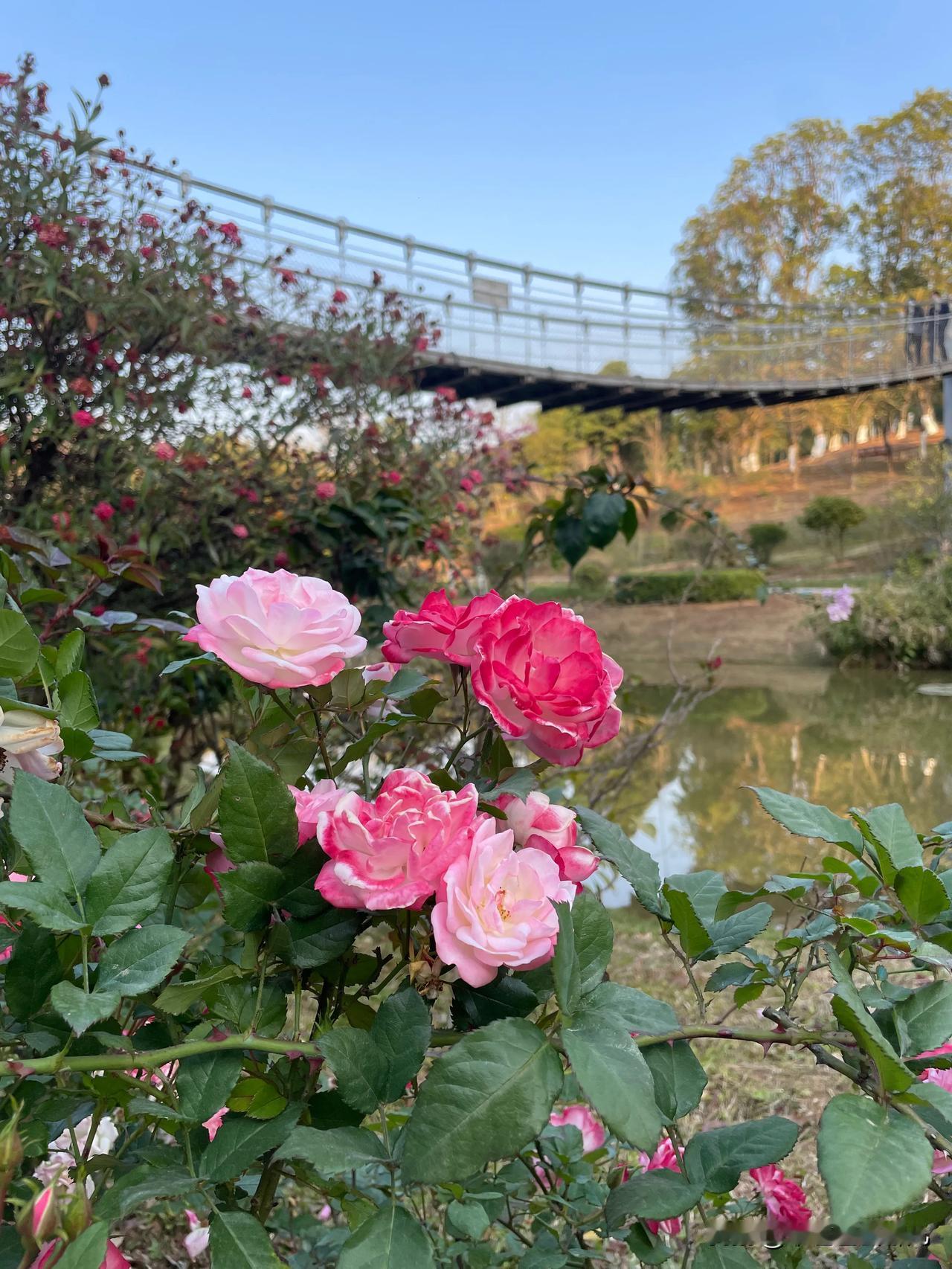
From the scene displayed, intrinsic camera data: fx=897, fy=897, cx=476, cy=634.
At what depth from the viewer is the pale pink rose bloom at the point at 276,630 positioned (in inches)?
17.9

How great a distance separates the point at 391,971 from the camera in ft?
1.53

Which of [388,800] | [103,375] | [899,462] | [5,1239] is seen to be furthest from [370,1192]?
[899,462]

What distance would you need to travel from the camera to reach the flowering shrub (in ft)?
1.12

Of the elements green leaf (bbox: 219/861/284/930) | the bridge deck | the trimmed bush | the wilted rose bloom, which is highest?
the bridge deck

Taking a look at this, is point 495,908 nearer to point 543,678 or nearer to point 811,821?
point 543,678

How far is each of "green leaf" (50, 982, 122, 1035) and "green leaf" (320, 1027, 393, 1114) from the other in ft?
0.29

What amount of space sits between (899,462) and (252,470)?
2797cm

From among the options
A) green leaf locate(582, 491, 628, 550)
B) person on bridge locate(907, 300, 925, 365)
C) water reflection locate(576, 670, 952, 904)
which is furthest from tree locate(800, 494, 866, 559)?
green leaf locate(582, 491, 628, 550)

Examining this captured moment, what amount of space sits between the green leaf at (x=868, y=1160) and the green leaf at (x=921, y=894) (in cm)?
14

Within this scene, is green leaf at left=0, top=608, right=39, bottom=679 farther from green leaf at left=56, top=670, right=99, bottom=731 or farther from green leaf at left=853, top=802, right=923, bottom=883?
green leaf at left=853, top=802, right=923, bottom=883

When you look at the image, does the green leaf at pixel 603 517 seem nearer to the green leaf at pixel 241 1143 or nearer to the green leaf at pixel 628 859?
the green leaf at pixel 628 859

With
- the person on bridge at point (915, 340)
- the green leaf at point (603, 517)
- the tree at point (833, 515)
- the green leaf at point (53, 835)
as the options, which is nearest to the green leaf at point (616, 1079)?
the green leaf at point (53, 835)

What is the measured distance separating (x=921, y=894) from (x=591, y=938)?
0.20 meters

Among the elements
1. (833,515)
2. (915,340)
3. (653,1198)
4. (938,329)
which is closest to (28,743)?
(653,1198)
